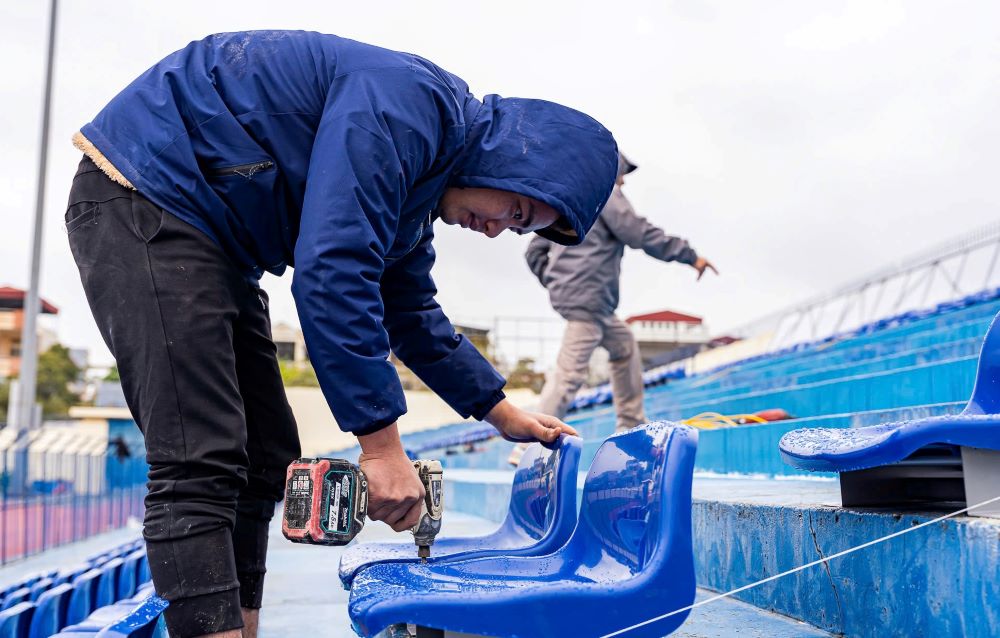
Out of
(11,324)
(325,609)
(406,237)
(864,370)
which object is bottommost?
(325,609)

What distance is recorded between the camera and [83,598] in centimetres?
236

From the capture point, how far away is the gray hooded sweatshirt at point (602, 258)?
4734 mm

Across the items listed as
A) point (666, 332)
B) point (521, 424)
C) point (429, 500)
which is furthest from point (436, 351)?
point (666, 332)

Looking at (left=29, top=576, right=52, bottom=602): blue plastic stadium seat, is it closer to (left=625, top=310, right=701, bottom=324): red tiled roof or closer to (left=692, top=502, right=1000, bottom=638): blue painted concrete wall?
(left=692, top=502, right=1000, bottom=638): blue painted concrete wall

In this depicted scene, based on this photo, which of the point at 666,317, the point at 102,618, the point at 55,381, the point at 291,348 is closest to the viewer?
the point at 102,618

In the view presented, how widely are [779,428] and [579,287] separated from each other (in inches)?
58.6

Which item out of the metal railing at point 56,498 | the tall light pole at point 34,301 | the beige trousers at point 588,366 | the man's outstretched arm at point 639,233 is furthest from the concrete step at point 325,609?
the tall light pole at point 34,301

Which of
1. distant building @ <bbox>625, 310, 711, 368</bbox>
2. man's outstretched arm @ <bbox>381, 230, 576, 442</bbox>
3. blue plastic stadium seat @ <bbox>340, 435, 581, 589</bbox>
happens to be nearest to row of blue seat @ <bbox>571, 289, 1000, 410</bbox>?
blue plastic stadium seat @ <bbox>340, 435, 581, 589</bbox>

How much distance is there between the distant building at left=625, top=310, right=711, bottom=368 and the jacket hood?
24534mm

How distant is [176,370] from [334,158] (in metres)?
0.44

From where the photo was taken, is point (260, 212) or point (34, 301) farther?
point (34, 301)

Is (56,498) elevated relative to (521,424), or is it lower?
lower

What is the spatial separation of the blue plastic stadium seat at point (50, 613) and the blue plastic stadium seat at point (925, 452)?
1.73 m

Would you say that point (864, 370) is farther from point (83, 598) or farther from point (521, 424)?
point (83, 598)
